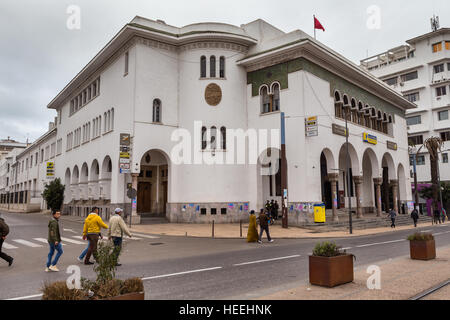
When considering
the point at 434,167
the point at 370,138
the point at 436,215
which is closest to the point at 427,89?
the point at 434,167

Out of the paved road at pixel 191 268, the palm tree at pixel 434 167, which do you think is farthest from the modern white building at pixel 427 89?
the paved road at pixel 191 268

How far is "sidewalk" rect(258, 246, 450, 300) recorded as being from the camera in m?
6.07

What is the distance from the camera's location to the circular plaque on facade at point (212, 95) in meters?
27.8

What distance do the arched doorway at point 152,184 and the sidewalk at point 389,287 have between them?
77.7 feet

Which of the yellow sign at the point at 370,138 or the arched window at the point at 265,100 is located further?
the yellow sign at the point at 370,138

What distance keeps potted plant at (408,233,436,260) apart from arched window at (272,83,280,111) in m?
18.0

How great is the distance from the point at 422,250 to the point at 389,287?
4.28 meters

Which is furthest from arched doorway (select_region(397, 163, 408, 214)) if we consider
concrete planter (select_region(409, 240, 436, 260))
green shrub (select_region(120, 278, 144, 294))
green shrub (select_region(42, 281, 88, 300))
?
green shrub (select_region(42, 281, 88, 300))

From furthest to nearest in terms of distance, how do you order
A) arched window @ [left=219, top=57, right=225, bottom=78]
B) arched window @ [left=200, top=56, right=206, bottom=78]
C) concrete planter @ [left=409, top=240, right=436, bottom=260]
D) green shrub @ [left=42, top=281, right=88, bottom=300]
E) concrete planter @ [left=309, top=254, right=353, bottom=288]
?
arched window @ [left=219, top=57, right=225, bottom=78] < arched window @ [left=200, top=56, right=206, bottom=78] < concrete planter @ [left=409, top=240, right=436, bottom=260] < concrete planter @ [left=309, top=254, right=353, bottom=288] < green shrub @ [left=42, top=281, right=88, bottom=300]

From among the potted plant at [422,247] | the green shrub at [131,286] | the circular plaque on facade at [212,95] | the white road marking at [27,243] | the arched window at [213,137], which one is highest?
the circular plaque on facade at [212,95]

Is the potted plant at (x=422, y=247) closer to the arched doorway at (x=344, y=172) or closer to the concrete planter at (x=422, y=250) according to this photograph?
the concrete planter at (x=422, y=250)

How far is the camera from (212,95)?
27.8 meters

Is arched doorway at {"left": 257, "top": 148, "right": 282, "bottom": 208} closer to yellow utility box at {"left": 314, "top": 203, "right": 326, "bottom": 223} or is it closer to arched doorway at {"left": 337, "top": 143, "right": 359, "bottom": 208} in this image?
yellow utility box at {"left": 314, "top": 203, "right": 326, "bottom": 223}
